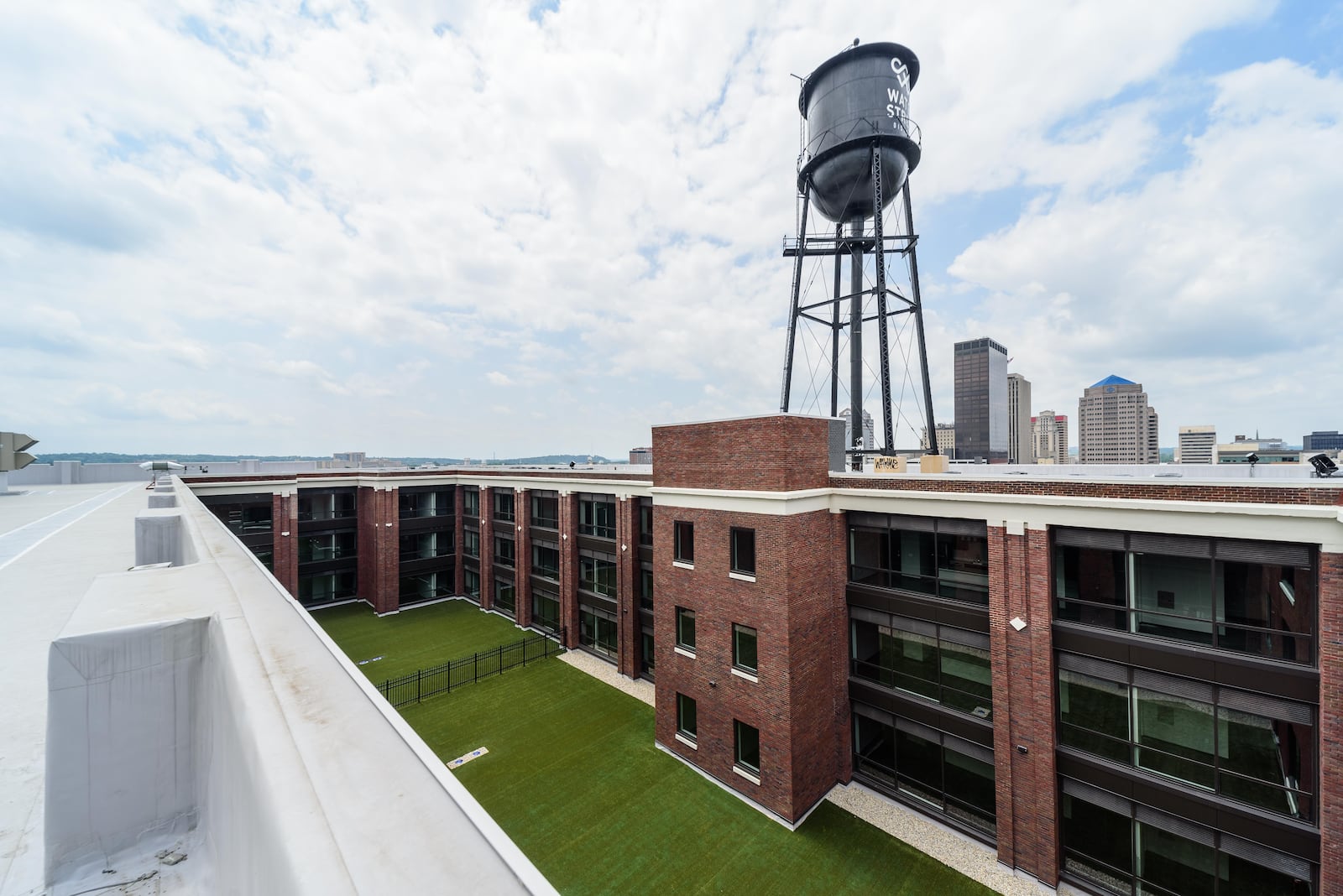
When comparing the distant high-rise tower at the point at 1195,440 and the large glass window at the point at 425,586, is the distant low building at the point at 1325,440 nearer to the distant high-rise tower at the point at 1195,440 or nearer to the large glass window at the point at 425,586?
the distant high-rise tower at the point at 1195,440

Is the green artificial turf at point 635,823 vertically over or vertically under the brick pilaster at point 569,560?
under

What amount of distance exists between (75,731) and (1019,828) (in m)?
17.8

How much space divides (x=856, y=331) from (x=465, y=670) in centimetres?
2315

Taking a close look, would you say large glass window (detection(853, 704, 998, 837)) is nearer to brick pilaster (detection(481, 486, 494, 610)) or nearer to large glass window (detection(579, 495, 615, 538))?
large glass window (detection(579, 495, 615, 538))

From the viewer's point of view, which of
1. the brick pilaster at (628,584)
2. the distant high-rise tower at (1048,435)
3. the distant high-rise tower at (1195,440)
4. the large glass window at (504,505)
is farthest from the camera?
the distant high-rise tower at (1048,435)

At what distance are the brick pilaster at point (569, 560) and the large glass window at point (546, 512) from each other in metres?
1.27

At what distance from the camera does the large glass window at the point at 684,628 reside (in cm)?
1792

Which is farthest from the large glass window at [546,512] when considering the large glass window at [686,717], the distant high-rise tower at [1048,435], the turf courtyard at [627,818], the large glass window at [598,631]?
the distant high-rise tower at [1048,435]

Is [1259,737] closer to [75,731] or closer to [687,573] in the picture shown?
[687,573]

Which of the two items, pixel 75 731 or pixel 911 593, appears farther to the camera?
pixel 911 593

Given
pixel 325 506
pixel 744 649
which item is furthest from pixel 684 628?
pixel 325 506

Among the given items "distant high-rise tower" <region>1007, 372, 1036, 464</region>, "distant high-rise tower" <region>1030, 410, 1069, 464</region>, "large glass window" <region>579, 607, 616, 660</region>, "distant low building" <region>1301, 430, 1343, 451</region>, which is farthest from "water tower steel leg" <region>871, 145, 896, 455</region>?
"distant high-rise tower" <region>1007, 372, 1036, 464</region>

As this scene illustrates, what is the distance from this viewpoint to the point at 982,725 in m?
14.0

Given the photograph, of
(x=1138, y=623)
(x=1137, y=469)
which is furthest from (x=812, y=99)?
(x=1138, y=623)
